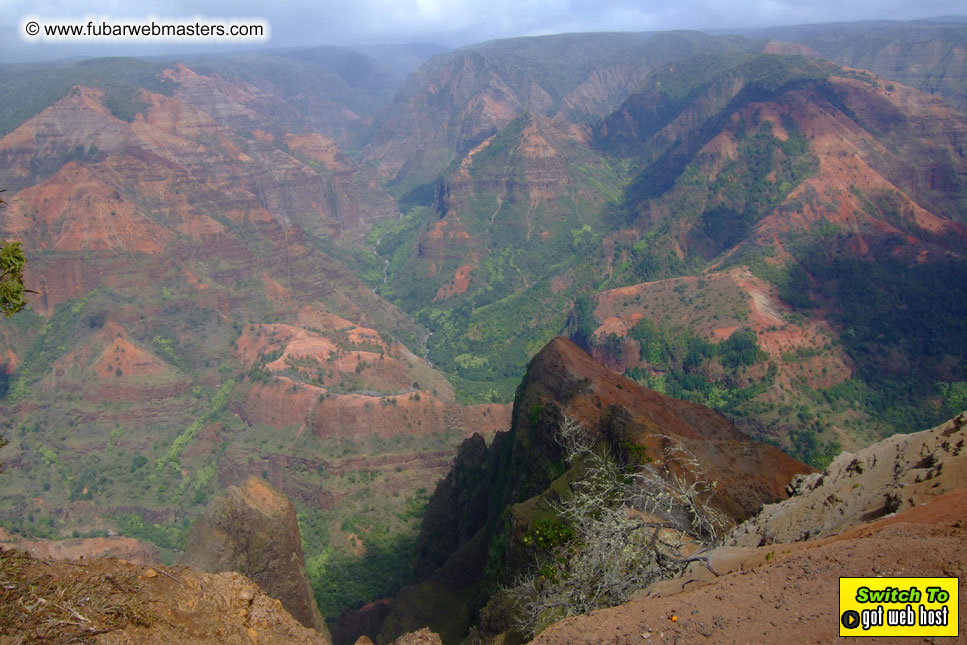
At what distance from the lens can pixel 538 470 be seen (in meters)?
37.2

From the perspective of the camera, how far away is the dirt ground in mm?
11766

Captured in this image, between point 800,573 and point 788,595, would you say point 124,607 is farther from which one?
point 800,573

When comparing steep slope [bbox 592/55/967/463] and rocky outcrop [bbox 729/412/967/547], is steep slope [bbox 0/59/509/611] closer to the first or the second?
steep slope [bbox 592/55/967/463]

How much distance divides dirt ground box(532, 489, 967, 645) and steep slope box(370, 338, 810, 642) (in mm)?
12332

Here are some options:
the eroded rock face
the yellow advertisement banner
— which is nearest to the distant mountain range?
the eroded rock face

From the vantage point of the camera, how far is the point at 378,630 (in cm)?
4238

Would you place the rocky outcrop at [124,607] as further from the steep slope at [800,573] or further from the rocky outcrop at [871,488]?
the rocky outcrop at [871,488]

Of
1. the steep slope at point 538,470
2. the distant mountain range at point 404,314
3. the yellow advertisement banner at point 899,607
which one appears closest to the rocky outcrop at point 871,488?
the steep slope at point 538,470

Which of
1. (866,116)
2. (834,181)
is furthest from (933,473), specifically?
(866,116)

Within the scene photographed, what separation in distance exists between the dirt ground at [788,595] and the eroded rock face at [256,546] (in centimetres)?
2529

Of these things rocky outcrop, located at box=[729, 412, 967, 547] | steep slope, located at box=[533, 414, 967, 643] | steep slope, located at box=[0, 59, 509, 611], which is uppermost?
steep slope, located at box=[533, 414, 967, 643]

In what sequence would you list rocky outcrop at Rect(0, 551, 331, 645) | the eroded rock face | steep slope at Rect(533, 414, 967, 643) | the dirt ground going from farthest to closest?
1. the eroded rock face
2. rocky outcrop at Rect(0, 551, 331, 645)
3. steep slope at Rect(533, 414, 967, 643)
4. the dirt ground

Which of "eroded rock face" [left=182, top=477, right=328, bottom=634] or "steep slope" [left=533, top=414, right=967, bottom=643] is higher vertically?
"steep slope" [left=533, top=414, right=967, bottom=643]

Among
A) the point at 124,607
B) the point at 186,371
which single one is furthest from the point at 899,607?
the point at 186,371
